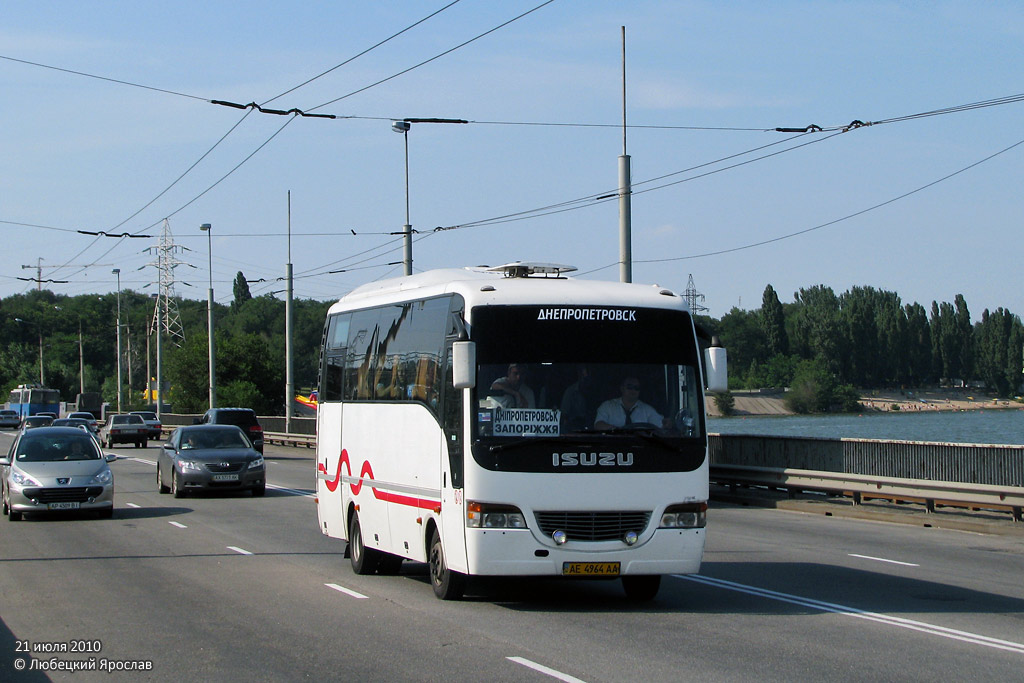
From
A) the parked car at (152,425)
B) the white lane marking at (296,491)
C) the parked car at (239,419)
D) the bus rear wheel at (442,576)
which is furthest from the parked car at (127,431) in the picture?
the bus rear wheel at (442,576)

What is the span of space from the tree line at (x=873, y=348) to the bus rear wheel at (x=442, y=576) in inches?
2132

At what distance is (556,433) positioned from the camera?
1061cm

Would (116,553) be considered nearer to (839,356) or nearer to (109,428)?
(109,428)

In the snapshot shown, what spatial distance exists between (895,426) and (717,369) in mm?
46256

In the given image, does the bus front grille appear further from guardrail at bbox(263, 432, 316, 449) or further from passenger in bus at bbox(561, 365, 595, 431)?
guardrail at bbox(263, 432, 316, 449)

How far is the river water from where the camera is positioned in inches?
1650

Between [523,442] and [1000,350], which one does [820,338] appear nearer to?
[1000,350]

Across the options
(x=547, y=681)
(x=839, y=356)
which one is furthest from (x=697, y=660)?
(x=839, y=356)

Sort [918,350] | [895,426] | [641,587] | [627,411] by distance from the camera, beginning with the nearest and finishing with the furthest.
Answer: [627,411] < [641,587] < [895,426] < [918,350]

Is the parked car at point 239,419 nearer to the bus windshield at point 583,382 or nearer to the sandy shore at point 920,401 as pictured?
the sandy shore at point 920,401

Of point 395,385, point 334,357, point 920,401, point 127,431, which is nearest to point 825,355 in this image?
point 920,401

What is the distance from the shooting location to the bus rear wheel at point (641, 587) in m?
11.3

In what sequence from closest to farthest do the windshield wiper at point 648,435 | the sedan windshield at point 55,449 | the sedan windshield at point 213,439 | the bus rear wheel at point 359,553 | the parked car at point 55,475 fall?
1. the windshield wiper at point 648,435
2. the bus rear wheel at point 359,553
3. the parked car at point 55,475
4. the sedan windshield at point 55,449
5. the sedan windshield at point 213,439

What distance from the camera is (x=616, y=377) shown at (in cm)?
1085
